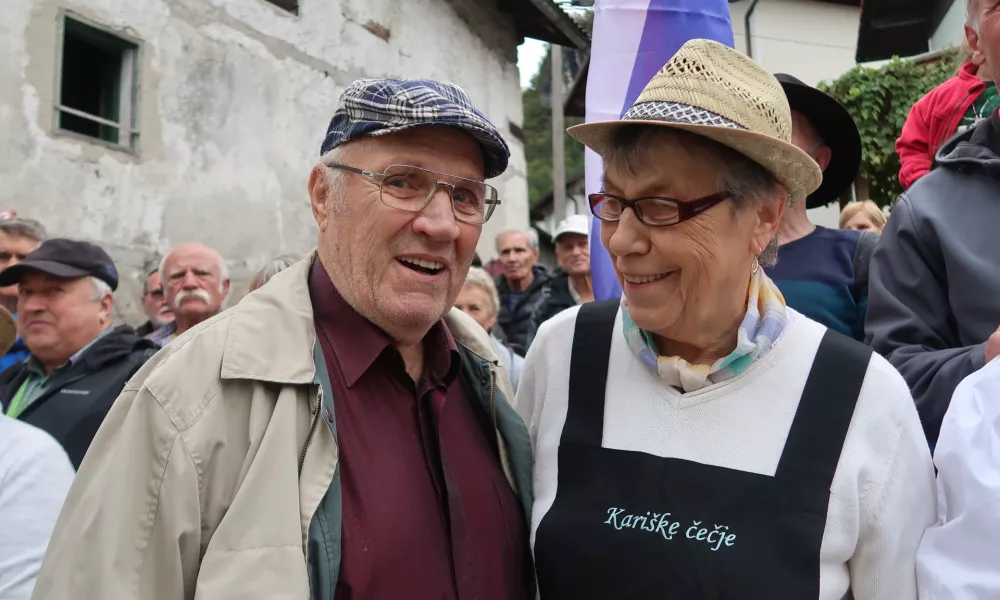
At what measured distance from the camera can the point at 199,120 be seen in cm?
739

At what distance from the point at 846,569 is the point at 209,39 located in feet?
24.1

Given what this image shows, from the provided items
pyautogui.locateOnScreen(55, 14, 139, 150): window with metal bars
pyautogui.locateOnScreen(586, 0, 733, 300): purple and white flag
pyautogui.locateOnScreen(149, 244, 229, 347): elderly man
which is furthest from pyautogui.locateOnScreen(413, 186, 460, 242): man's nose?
pyautogui.locateOnScreen(55, 14, 139, 150): window with metal bars

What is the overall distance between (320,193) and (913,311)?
62.3 inches

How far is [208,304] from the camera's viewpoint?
4.91 meters

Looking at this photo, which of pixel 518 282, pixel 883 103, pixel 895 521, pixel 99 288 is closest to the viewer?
pixel 895 521

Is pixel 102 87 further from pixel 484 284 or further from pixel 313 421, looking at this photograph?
pixel 313 421

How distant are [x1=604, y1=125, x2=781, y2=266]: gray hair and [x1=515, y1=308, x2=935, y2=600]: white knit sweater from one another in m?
0.32

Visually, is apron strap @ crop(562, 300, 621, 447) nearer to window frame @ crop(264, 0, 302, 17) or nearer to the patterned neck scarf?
the patterned neck scarf

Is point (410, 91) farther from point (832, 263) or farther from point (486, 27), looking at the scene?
point (486, 27)

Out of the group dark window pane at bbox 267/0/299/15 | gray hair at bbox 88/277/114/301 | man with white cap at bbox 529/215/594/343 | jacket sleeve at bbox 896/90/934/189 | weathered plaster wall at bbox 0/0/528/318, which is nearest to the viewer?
jacket sleeve at bbox 896/90/934/189

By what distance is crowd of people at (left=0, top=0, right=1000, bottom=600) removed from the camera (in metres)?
1.54

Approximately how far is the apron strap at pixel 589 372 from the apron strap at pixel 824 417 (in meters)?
0.44

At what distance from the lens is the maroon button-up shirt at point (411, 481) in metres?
1.70

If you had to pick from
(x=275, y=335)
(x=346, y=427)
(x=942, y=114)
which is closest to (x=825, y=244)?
(x=942, y=114)
